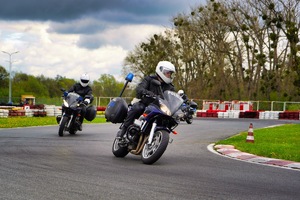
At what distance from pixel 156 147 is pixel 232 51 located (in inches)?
1916

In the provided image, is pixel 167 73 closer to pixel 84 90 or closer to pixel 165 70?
pixel 165 70

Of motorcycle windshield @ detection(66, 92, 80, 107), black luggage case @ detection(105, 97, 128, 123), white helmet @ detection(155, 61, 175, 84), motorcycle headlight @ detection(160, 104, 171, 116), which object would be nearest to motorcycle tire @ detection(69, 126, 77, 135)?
motorcycle windshield @ detection(66, 92, 80, 107)

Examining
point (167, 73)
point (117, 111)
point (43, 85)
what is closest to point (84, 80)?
point (117, 111)

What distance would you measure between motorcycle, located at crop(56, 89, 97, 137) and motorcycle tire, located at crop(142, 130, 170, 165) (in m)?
6.61

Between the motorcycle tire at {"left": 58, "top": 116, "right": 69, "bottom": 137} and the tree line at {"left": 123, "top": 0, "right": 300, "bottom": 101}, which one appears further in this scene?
the tree line at {"left": 123, "top": 0, "right": 300, "bottom": 101}

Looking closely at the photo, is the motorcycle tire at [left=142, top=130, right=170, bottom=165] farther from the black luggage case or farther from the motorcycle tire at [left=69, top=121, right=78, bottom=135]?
the motorcycle tire at [left=69, top=121, right=78, bottom=135]

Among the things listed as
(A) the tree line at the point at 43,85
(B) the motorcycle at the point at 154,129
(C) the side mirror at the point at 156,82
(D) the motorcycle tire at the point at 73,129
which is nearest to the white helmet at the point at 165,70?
(C) the side mirror at the point at 156,82

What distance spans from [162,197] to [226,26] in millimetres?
49607

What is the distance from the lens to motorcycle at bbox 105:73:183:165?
377 inches

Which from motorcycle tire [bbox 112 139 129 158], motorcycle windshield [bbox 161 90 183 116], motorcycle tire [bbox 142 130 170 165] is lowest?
motorcycle tire [bbox 112 139 129 158]

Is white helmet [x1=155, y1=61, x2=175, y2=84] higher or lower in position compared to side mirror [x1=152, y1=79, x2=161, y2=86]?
higher

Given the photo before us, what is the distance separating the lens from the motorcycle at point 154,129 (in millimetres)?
9570

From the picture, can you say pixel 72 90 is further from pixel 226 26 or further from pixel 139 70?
pixel 139 70

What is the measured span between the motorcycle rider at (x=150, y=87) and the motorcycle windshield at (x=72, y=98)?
19.1ft
